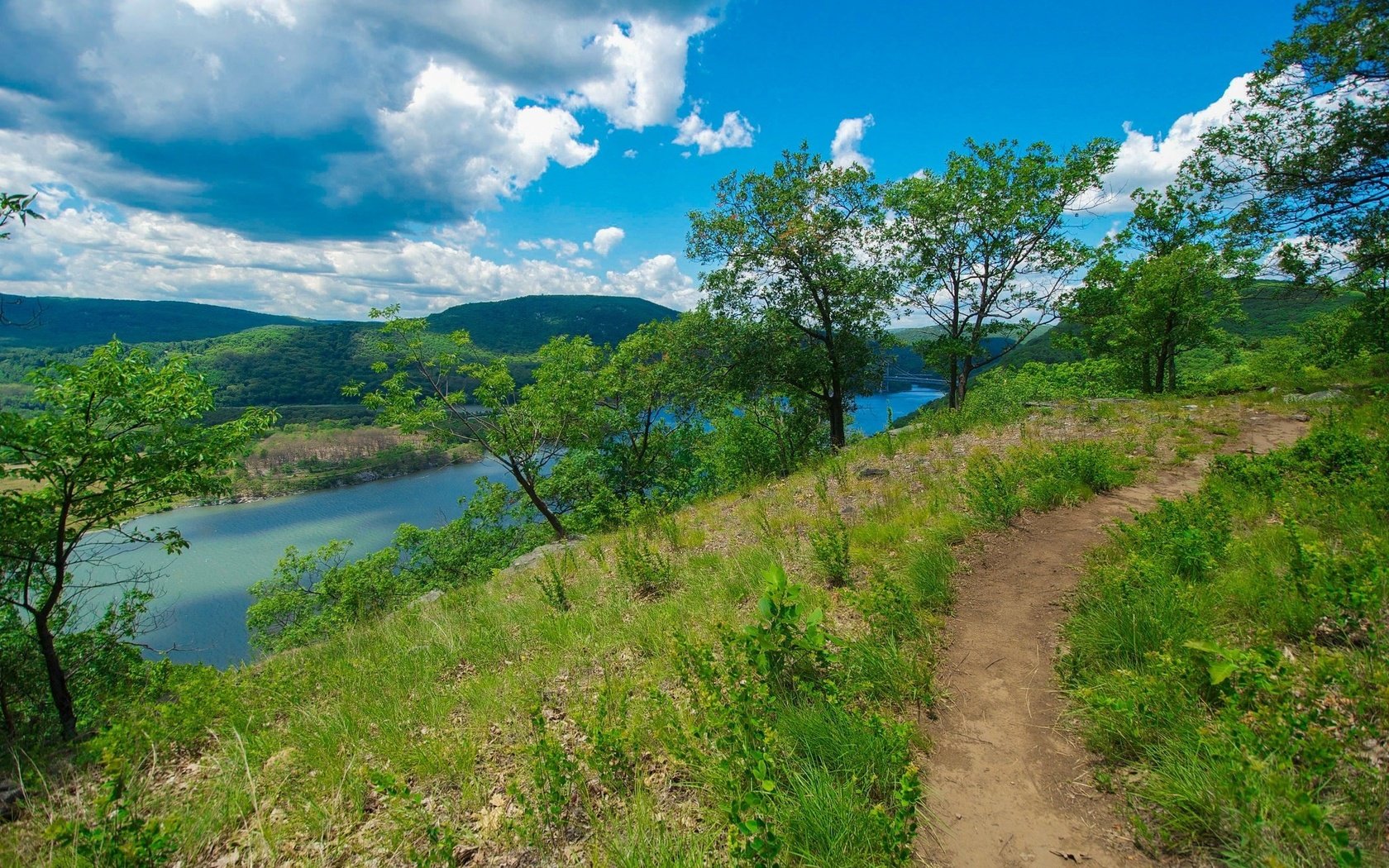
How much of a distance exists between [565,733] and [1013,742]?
3321 mm

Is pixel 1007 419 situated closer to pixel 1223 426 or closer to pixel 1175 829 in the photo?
pixel 1223 426

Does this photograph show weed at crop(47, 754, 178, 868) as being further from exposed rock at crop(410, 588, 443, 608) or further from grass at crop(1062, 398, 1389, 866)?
exposed rock at crop(410, 588, 443, 608)

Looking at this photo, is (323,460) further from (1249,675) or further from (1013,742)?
(1249,675)

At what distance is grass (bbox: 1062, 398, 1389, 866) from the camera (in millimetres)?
2340

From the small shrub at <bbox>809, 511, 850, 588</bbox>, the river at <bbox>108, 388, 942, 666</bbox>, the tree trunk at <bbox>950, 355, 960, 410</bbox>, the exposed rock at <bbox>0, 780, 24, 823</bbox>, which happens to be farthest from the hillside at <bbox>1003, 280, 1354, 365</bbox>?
the exposed rock at <bbox>0, 780, 24, 823</bbox>

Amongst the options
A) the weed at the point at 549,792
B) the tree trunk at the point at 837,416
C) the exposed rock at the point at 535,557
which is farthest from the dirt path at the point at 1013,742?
the tree trunk at the point at 837,416

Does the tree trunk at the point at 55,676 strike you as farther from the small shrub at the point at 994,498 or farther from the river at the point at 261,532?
the river at the point at 261,532

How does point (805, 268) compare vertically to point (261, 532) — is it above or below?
above

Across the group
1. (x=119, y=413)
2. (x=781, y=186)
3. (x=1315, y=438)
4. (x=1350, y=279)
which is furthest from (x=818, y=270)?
(x=119, y=413)

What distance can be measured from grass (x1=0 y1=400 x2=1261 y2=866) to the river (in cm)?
4093

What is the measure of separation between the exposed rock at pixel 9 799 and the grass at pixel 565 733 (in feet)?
0.52

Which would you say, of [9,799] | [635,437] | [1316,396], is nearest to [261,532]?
[635,437]

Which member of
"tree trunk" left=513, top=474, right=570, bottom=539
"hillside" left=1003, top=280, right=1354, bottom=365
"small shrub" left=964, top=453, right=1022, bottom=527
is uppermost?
"hillside" left=1003, top=280, right=1354, bottom=365

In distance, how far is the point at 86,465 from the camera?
671 centimetres
